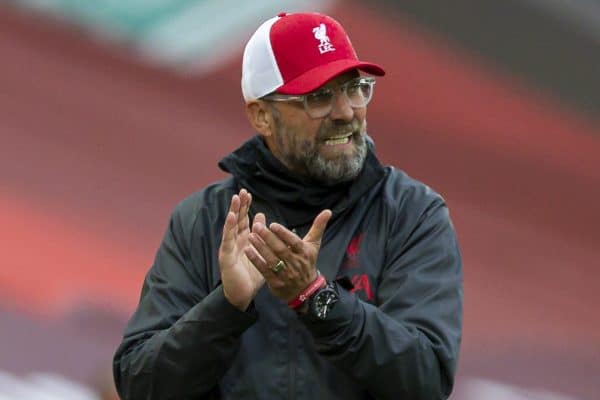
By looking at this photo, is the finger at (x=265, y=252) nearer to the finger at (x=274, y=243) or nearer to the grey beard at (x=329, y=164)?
→ the finger at (x=274, y=243)

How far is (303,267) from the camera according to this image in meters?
2.32

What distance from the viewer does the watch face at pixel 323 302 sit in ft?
7.63

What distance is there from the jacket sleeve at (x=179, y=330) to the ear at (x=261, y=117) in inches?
7.9

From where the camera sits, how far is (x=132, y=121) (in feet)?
16.8

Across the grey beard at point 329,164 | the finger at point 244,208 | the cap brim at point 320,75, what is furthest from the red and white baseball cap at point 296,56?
the finger at point 244,208

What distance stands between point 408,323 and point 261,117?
1.56ft

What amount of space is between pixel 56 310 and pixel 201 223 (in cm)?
223

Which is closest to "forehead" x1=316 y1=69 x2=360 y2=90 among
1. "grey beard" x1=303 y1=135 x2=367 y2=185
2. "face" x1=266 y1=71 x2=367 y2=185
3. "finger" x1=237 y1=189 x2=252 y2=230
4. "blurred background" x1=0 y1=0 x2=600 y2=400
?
"face" x1=266 y1=71 x2=367 y2=185

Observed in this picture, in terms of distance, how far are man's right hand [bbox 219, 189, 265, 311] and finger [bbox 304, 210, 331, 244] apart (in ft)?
0.26

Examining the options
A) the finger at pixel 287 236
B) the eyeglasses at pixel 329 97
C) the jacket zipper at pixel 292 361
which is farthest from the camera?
the eyeglasses at pixel 329 97

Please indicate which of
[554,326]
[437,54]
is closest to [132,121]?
[437,54]

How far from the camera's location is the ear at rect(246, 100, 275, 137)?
261 centimetres

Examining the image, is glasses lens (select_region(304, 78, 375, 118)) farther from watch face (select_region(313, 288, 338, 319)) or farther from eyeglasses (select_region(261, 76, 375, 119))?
watch face (select_region(313, 288, 338, 319))

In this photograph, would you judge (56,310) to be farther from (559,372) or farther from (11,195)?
(559,372)
